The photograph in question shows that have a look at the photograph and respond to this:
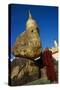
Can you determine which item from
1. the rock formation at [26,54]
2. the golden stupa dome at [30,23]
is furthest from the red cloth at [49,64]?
the golden stupa dome at [30,23]

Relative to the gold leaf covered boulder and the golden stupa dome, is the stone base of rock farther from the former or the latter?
the golden stupa dome

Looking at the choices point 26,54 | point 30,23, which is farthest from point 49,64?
point 30,23

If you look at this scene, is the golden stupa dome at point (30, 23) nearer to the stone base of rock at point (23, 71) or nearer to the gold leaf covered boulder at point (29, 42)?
the gold leaf covered boulder at point (29, 42)

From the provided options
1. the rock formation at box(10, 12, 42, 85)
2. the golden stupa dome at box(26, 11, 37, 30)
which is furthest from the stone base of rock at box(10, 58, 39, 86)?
the golden stupa dome at box(26, 11, 37, 30)

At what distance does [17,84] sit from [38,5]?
2.33ft

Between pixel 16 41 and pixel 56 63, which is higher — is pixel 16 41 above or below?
above

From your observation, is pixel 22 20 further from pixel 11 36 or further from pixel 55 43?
pixel 55 43

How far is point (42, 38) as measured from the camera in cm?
217

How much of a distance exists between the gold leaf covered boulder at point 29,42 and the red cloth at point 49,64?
0.07 m

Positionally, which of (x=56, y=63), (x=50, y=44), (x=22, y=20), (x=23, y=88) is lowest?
(x=23, y=88)

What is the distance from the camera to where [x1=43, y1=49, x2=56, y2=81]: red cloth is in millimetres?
2180

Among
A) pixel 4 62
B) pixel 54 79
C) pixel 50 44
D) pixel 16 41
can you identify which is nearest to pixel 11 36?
pixel 16 41

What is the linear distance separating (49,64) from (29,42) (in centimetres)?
27

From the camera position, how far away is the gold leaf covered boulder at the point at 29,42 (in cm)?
211
